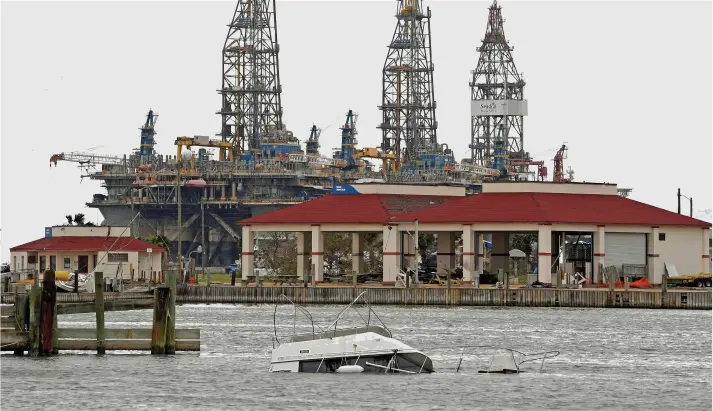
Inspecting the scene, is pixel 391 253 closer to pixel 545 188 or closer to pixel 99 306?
pixel 545 188

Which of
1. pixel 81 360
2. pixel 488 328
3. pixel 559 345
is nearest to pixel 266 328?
pixel 488 328

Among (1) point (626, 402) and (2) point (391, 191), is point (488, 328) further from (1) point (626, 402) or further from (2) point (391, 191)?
(2) point (391, 191)

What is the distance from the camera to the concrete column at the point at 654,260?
11388cm

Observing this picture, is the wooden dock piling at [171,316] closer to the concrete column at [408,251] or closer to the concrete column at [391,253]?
the concrete column at [391,253]

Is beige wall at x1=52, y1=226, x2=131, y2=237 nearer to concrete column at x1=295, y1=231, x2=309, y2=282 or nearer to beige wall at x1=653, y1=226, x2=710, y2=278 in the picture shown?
concrete column at x1=295, y1=231, x2=309, y2=282

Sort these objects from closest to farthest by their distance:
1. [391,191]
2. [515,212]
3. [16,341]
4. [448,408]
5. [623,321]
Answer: [448,408] → [16,341] → [623,321] → [515,212] → [391,191]

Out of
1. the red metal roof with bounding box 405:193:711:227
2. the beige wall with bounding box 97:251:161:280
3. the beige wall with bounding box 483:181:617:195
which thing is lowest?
the beige wall with bounding box 97:251:161:280

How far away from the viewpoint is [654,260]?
114 metres

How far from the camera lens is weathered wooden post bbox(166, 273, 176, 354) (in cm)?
6181

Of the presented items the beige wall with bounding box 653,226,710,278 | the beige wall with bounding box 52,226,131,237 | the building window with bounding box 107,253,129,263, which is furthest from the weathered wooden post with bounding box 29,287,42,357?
the beige wall with bounding box 52,226,131,237

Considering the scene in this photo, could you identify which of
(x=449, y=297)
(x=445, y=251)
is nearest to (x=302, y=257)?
(x=445, y=251)

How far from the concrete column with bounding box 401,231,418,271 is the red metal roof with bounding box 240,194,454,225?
168 centimetres

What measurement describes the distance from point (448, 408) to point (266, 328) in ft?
112

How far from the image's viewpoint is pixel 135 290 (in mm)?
108750
